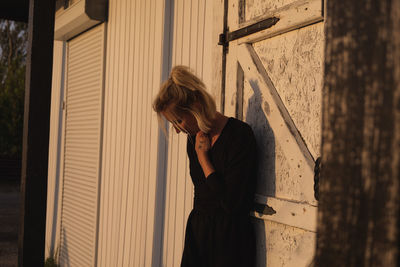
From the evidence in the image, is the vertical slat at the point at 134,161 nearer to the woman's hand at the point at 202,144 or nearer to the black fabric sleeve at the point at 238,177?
the woman's hand at the point at 202,144

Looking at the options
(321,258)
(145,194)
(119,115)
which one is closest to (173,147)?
(145,194)

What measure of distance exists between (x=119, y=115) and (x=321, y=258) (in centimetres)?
473

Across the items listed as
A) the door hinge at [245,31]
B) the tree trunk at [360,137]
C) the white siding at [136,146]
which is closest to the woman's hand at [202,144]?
the white siding at [136,146]

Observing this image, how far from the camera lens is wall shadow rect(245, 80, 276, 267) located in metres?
2.78

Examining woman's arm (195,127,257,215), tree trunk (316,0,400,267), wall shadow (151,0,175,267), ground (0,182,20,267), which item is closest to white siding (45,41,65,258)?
ground (0,182,20,267)

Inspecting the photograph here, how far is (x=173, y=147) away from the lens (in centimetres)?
408

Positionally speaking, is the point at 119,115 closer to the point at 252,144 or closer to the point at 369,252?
the point at 252,144

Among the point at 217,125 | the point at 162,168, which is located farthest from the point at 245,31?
the point at 162,168

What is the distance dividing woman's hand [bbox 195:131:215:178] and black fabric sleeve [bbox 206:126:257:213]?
0.05 meters

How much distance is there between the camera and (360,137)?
649mm

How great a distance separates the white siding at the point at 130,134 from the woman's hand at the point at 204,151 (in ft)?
5.21

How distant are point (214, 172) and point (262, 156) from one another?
447 millimetres

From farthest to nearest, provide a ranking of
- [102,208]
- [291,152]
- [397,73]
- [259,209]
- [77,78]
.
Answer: [77,78]
[102,208]
[259,209]
[291,152]
[397,73]

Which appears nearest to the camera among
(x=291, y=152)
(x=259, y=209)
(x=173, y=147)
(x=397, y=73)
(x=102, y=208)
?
(x=397, y=73)
